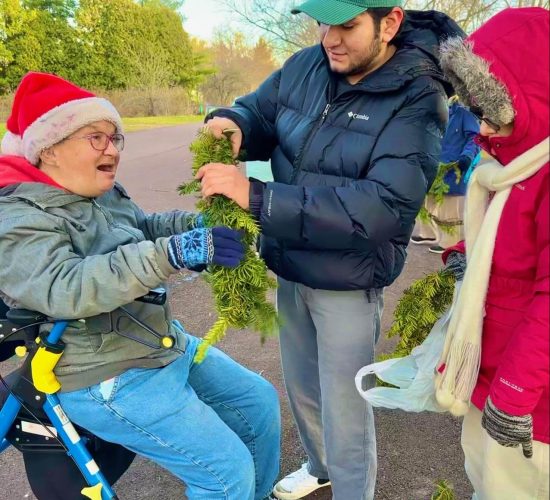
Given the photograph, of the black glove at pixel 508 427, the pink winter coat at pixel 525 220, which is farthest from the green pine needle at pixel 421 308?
the black glove at pixel 508 427

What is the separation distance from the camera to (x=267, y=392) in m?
2.36

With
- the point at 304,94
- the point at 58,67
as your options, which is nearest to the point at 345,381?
the point at 304,94

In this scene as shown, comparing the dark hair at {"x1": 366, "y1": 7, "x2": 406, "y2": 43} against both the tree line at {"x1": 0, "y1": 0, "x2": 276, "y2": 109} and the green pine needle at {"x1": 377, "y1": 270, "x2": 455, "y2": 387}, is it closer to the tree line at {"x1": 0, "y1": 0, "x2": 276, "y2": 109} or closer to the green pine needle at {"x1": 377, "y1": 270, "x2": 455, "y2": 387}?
the green pine needle at {"x1": 377, "y1": 270, "x2": 455, "y2": 387}

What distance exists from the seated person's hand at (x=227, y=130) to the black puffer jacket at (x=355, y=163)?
0.08 metres

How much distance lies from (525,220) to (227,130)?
1.11 metres

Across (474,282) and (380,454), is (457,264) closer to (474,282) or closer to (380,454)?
(474,282)

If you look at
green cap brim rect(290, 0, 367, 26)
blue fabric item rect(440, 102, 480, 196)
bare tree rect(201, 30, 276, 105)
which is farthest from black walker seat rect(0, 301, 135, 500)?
bare tree rect(201, 30, 276, 105)

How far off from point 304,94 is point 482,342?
1182 mm

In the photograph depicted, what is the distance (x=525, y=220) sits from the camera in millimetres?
1422

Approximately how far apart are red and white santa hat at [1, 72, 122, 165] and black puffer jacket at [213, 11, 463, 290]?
1.86ft

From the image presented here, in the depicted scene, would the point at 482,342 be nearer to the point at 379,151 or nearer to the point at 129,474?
the point at 379,151

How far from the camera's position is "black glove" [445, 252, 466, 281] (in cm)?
188

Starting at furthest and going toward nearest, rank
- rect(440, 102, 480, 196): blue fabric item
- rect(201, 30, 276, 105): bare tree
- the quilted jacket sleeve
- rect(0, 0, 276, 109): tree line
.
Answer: rect(201, 30, 276, 105): bare tree
rect(0, 0, 276, 109): tree line
rect(440, 102, 480, 196): blue fabric item
the quilted jacket sleeve

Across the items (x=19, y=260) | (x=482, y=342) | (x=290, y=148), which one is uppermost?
(x=290, y=148)
